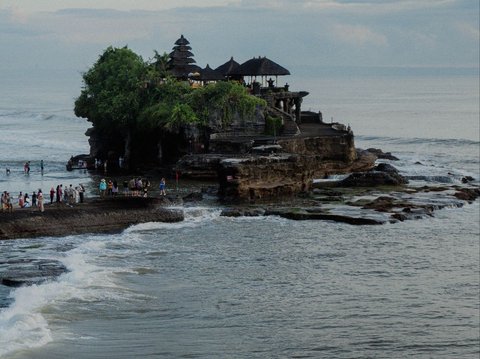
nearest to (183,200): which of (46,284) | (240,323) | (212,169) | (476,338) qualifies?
(212,169)

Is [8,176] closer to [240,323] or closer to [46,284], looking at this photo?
[46,284]

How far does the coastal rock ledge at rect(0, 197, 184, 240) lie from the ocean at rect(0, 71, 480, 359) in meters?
0.77

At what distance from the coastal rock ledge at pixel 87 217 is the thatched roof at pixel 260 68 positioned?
29.2 metres

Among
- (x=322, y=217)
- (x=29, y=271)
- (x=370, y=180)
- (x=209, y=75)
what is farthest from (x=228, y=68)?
(x=29, y=271)

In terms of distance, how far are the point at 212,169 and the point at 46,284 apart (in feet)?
92.0

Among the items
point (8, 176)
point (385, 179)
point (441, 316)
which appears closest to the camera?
point (441, 316)

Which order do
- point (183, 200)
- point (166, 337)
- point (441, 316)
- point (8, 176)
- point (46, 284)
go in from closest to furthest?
point (166, 337), point (441, 316), point (46, 284), point (183, 200), point (8, 176)

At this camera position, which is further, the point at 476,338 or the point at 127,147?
the point at 127,147

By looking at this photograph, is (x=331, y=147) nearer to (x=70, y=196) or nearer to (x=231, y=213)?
(x=231, y=213)

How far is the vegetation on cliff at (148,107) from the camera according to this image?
70062mm

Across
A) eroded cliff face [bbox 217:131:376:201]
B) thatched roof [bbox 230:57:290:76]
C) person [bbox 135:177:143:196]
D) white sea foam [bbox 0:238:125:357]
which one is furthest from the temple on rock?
white sea foam [bbox 0:238:125:357]

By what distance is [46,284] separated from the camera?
124ft

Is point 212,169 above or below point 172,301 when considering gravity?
above

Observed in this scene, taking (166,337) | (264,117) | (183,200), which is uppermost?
(264,117)
